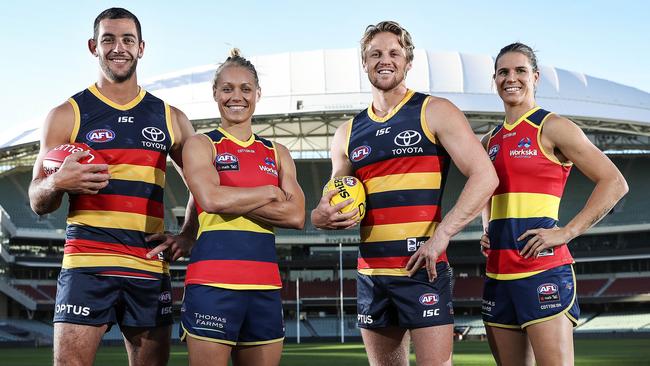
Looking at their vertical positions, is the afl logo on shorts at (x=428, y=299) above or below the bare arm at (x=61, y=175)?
below

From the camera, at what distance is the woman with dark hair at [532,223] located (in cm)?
475

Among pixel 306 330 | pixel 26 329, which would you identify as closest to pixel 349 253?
pixel 306 330

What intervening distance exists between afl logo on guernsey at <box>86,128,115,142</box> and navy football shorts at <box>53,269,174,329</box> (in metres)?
0.91

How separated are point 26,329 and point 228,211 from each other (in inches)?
1685

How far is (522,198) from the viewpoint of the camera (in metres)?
4.96

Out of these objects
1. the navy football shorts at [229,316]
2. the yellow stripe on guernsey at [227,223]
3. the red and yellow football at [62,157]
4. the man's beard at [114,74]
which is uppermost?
the man's beard at [114,74]

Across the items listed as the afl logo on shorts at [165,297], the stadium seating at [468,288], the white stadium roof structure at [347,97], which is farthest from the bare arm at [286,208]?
the stadium seating at [468,288]

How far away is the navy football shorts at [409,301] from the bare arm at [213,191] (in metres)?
0.88

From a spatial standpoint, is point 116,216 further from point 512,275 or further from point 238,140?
point 512,275

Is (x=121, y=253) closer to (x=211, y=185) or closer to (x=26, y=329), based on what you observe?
(x=211, y=185)

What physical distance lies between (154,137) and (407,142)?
5.94 ft

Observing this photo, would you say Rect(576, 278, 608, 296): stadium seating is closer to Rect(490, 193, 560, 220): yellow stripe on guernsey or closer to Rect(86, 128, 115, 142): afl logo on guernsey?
Rect(490, 193, 560, 220): yellow stripe on guernsey

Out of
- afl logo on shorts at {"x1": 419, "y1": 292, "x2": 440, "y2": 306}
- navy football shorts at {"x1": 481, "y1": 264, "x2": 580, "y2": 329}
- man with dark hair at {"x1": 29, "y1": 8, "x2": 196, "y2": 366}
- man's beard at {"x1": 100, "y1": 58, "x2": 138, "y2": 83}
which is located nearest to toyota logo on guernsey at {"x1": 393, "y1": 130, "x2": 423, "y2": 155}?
afl logo on shorts at {"x1": 419, "y1": 292, "x2": 440, "y2": 306}

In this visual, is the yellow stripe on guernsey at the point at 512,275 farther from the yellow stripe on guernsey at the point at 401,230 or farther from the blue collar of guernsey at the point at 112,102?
the blue collar of guernsey at the point at 112,102
